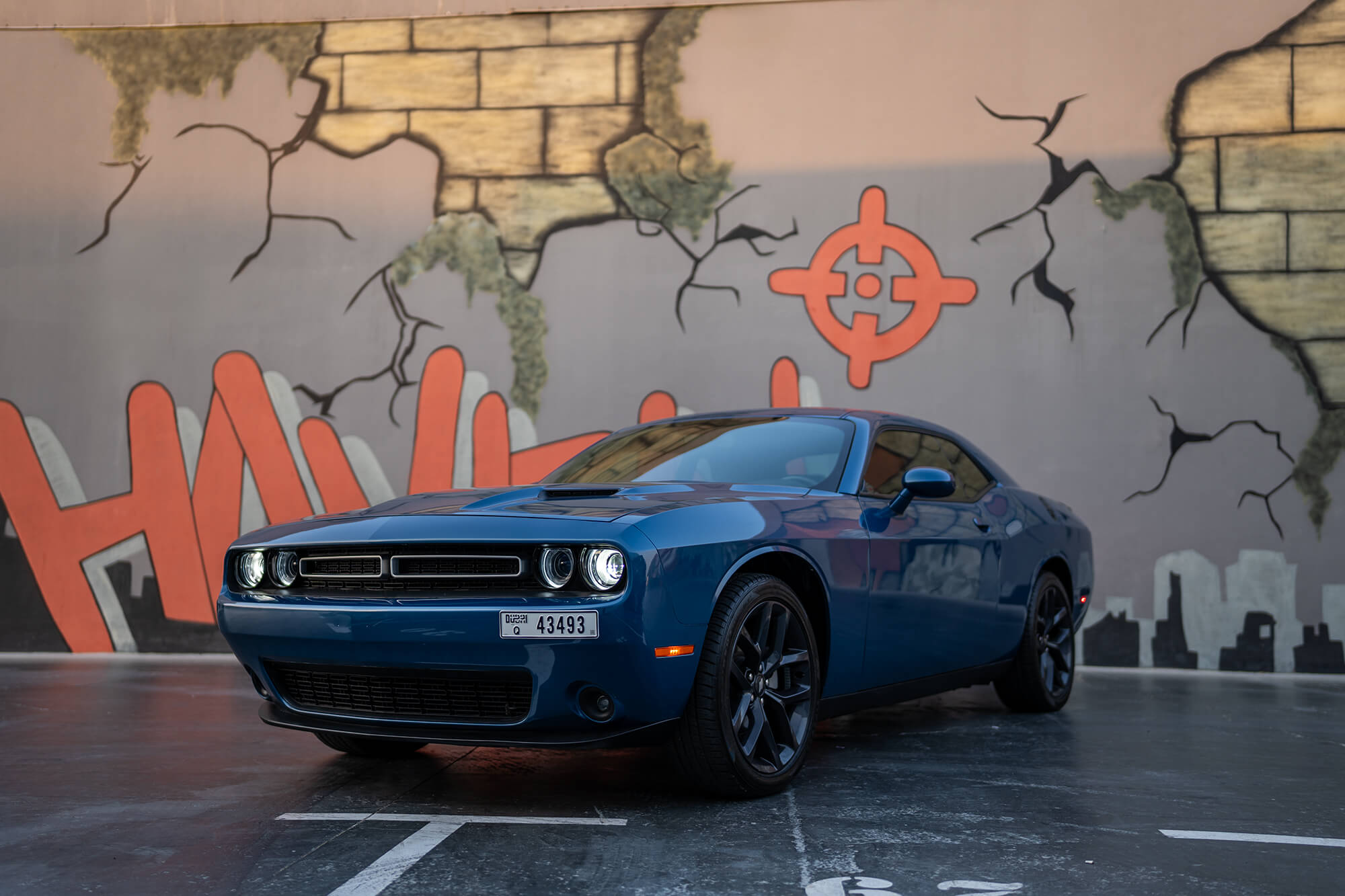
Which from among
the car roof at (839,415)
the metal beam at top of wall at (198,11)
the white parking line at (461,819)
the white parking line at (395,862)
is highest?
the metal beam at top of wall at (198,11)

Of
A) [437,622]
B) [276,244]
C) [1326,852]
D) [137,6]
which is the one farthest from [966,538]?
[137,6]

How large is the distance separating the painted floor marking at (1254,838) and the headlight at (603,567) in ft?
5.81

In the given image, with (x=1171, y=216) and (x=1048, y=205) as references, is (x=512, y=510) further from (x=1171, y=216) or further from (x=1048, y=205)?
(x=1171, y=216)

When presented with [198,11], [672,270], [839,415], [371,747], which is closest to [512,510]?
[371,747]

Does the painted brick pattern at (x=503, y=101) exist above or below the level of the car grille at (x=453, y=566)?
above

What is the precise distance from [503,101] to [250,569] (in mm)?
6245

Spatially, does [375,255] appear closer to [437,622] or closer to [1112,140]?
[1112,140]

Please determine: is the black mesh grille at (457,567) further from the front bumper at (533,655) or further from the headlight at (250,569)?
the headlight at (250,569)

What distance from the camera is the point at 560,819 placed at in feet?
11.6

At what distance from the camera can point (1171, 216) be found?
8.72 meters

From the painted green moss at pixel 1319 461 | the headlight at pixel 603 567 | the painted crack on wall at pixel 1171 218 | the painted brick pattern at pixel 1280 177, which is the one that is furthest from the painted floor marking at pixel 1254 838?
the painted brick pattern at pixel 1280 177

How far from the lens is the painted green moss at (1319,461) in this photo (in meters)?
8.32

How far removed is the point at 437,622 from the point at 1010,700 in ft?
11.7

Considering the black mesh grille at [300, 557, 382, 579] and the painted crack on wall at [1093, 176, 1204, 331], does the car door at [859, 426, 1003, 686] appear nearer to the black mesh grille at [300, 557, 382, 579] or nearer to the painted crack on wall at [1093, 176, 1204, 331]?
the black mesh grille at [300, 557, 382, 579]
